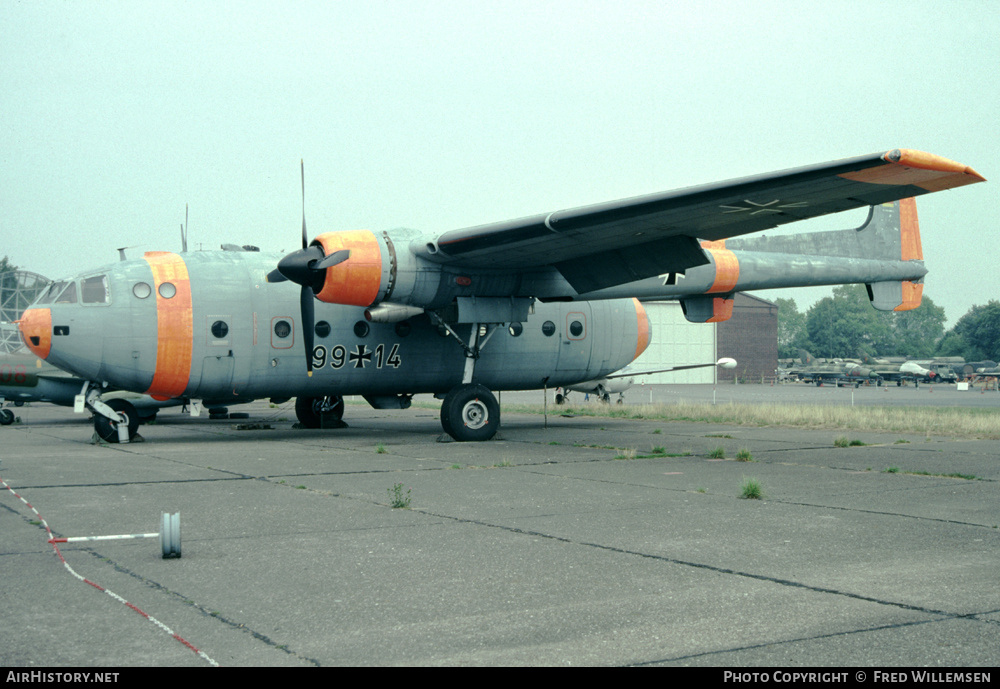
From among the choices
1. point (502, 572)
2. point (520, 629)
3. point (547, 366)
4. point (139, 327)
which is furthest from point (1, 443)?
point (520, 629)

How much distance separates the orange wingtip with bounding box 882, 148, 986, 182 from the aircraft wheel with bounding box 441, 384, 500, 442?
9073mm

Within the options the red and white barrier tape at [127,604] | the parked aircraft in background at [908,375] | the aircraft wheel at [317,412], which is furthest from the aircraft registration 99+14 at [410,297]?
the parked aircraft in background at [908,375]

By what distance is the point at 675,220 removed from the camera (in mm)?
13953

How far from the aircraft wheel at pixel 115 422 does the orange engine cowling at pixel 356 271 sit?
4992 mm

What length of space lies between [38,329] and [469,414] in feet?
27.0

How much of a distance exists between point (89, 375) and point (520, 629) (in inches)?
549

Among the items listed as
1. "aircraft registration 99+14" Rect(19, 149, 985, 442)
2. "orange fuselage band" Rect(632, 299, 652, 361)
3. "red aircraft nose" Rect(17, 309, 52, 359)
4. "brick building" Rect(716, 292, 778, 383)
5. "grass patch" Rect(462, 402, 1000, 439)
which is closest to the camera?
"aircraft registration 99+14" Rect(19, 149, 985, 442)

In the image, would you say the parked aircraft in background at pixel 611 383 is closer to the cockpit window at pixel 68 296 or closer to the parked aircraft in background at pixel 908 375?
the cockpit window at pixel 68 296

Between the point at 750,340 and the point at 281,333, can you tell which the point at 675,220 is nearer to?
the point at 281,333

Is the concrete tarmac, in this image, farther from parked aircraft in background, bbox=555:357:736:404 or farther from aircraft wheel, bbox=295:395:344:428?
parked aircraft in background, bbox=555:357:736:404

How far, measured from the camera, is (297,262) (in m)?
14.9

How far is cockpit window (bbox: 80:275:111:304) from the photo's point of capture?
51.6ft

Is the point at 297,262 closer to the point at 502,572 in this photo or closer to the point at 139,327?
the point at 139,327

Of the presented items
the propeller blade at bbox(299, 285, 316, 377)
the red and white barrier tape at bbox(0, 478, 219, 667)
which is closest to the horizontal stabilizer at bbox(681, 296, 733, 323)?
the propeller blade at bbox(299, 285, 316, 377)
